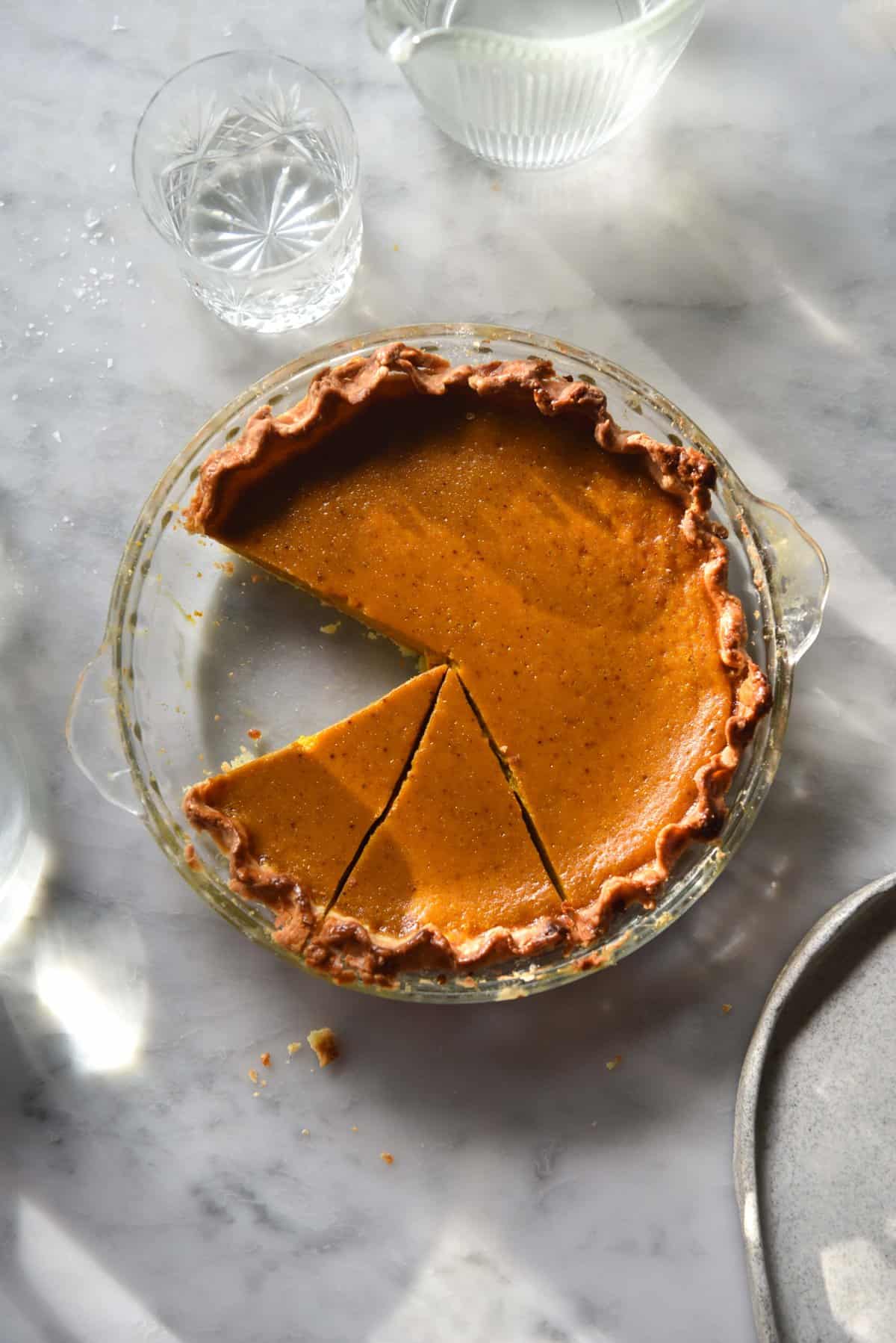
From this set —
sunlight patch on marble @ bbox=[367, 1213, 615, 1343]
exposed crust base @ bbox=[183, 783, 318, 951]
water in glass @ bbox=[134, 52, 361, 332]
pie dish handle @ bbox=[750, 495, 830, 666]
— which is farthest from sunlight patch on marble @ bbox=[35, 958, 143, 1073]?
pie dish handle @ bbox=[750, 495, 830, 666]

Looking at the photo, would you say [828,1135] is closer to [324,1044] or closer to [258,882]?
[324,1044]

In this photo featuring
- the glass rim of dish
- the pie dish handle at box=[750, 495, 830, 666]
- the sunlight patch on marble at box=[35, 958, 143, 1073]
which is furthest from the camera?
the sunlight patch on marble at box=[35, 958, 143, 1073]

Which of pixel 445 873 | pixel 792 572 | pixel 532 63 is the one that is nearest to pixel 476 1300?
pixel 445 873

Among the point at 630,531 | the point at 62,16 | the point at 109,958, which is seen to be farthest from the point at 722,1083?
the point at 62,16

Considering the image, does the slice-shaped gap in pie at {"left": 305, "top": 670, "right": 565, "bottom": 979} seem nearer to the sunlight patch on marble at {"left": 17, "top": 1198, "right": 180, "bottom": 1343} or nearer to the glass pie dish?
the glass pie dish

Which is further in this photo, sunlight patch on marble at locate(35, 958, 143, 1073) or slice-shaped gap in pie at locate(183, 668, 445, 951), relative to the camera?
sunlight patch on marble at locate(35, 958, 143, 1073)

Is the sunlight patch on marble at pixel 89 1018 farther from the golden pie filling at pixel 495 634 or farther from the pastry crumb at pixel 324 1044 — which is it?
the golden pie filling at pixel 495 634

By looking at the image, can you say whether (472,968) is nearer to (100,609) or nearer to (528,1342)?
(528,1342)
